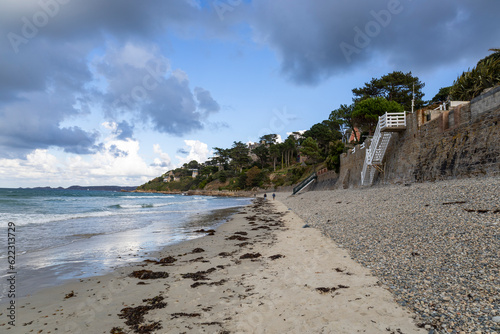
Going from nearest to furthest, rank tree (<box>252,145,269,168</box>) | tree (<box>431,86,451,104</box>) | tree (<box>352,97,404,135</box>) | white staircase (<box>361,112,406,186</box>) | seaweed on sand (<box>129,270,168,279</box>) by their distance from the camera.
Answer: seaweed on sand (<box>129,270,168,279</box>), white staircase (<box>361,112,406,186</box>), tree (<box>352,97,404,135</box>), tree (<box>431,86,451,104</box>), tree (<box>252,145,269,168</box>)

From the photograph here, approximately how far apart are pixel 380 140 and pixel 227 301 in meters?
20.6

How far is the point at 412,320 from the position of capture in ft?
10.7

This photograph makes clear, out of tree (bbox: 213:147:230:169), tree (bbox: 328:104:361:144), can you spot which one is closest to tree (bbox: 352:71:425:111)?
tree (bbox: 328:104:361:144)

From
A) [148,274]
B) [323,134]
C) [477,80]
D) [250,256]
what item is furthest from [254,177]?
[148,274]

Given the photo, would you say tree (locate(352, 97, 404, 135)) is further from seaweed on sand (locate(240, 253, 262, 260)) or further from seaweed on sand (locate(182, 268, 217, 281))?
seaweed on sand (locate(182, 268, 217, 281))

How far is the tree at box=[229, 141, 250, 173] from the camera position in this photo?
101400 mm

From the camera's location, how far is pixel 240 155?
102m

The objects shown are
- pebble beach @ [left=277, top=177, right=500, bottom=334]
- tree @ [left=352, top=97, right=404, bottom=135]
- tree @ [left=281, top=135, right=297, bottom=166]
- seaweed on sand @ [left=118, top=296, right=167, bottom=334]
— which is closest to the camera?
pebble beach @ [left=277, top=177, right=500, bottom=334]

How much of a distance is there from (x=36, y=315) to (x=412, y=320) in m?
5.74

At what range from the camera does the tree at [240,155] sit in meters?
101

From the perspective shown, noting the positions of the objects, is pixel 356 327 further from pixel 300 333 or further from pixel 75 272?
pixel 75 272

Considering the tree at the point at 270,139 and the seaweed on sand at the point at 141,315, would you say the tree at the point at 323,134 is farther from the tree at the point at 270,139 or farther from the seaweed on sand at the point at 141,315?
the seaweed on sand at the point at 141,315

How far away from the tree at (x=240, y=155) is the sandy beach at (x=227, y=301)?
94452 mm

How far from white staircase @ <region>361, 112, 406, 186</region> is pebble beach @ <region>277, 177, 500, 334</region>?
9.72 metres
